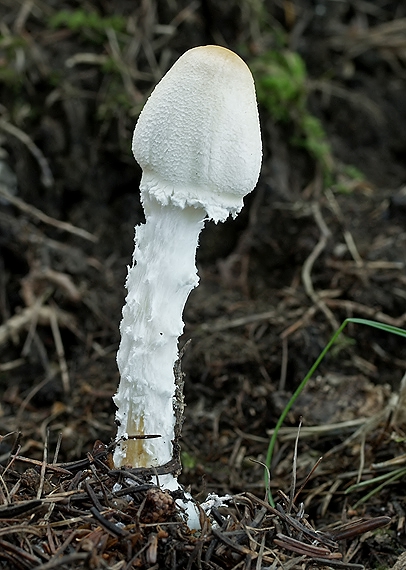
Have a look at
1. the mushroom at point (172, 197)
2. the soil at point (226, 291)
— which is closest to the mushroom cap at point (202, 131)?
the mushroom at point (172, 197)

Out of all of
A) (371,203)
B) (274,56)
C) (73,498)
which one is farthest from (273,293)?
(73,498)

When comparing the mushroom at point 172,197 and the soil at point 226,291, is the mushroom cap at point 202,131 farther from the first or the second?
the soil at point 226,291

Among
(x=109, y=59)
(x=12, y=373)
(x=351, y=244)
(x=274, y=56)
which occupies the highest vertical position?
(x=274, y=56)

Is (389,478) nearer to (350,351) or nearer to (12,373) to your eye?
(350,351)

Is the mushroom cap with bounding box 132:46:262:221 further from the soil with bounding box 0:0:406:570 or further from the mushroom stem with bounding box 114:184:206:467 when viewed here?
the soil with bounding box 0:0:406:570

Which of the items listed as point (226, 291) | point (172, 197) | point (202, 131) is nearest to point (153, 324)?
point (172, 197)

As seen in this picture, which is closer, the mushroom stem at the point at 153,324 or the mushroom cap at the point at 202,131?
the mushroom cap at the point at 202,131

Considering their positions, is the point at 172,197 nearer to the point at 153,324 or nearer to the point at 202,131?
the point at 202,131
